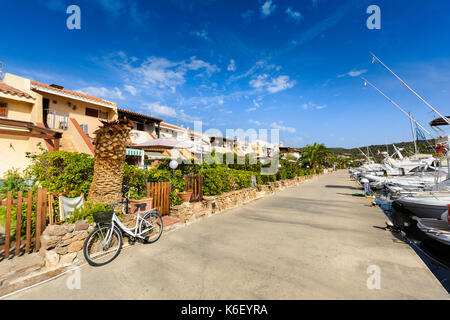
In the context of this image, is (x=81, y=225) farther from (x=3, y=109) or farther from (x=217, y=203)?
(x=3, y=109)

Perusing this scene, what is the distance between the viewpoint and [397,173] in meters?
23.2

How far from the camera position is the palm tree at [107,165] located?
534 cm

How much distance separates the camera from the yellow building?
1031 cm

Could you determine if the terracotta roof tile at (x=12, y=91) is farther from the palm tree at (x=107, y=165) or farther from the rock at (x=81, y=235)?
the rock at (x=81, y=235)

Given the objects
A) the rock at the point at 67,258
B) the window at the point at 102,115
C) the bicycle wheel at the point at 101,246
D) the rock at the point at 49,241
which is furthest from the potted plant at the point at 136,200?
the window at the point at 102,115

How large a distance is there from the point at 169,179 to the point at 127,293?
17.2 feet

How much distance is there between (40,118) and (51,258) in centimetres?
1479

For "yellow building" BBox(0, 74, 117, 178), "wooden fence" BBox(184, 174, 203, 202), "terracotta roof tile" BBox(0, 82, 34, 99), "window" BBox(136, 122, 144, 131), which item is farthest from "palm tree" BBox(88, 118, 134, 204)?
"window" BBox(136, 122, 144, 131)

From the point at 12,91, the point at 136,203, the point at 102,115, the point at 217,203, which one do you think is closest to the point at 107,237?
the point at 136,203

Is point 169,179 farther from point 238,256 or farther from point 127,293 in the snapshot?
point 127,293

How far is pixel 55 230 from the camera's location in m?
3.87

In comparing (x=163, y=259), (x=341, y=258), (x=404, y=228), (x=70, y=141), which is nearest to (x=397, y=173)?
(x=404, y=228)
